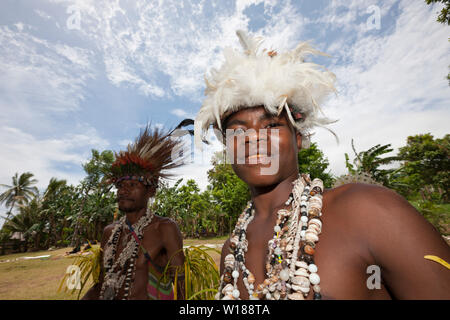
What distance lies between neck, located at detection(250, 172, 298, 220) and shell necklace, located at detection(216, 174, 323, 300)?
7 cm

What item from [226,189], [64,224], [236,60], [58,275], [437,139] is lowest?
[64,224]

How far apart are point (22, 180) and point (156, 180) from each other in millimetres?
52466

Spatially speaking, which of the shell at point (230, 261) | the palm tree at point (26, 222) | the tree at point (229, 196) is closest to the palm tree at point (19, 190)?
the palm tree at point (26, 222)

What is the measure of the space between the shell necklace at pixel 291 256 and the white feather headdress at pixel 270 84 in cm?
49

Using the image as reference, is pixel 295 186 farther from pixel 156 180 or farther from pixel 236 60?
pixel 156 180

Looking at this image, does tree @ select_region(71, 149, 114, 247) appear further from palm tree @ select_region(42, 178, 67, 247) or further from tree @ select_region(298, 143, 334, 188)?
tree @ select_region(298, 143, 334, 188)

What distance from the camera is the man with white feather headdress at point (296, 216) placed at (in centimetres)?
84

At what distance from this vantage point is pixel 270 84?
1.38 m

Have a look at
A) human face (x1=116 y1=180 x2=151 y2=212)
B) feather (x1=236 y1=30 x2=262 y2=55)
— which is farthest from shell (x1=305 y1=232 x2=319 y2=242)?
human face (x1=116 y1=180 x2=151 y2=212)

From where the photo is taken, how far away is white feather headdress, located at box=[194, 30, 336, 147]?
4.50 feet

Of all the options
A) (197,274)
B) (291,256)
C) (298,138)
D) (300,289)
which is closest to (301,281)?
(300,289)

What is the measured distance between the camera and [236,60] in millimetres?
1543
